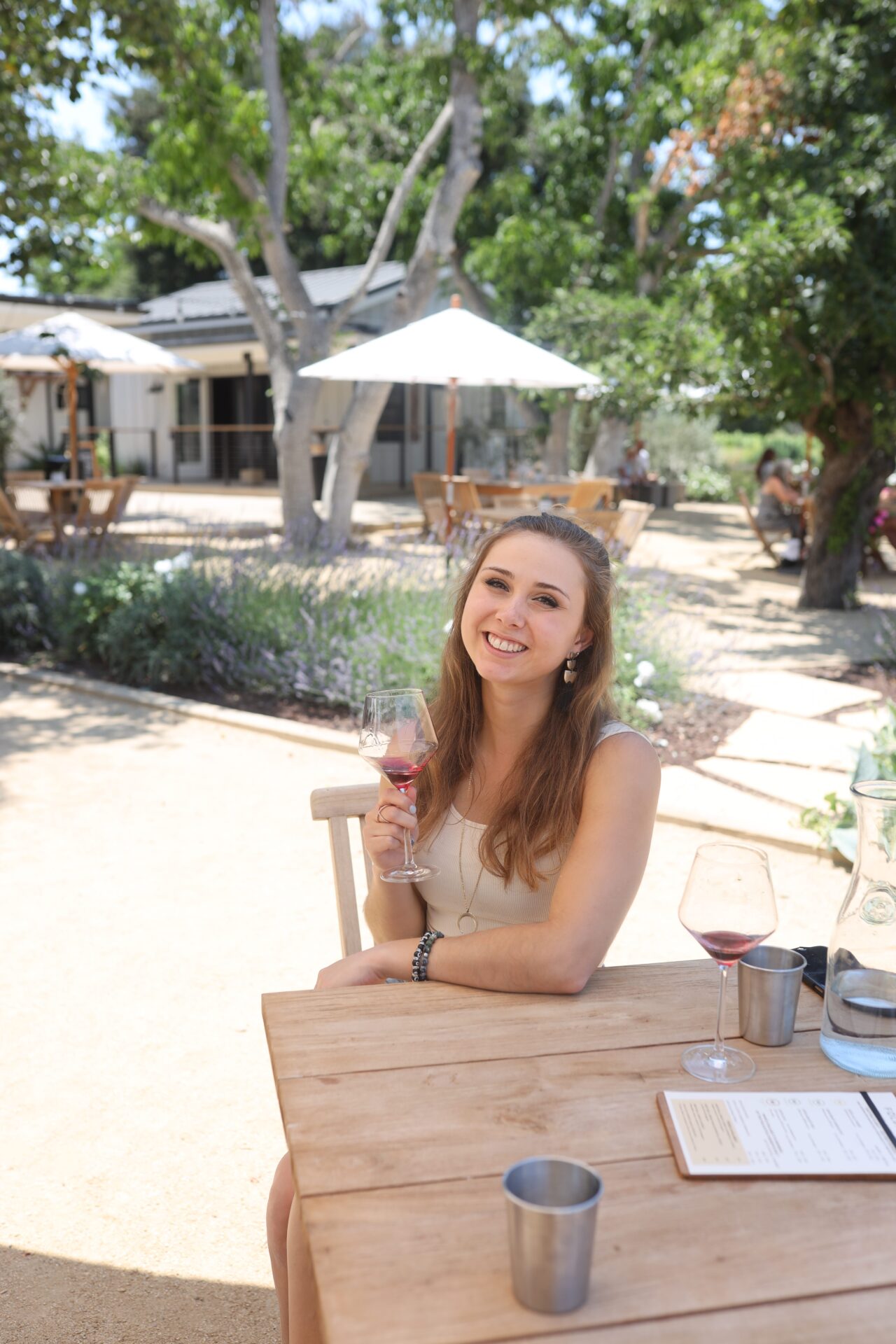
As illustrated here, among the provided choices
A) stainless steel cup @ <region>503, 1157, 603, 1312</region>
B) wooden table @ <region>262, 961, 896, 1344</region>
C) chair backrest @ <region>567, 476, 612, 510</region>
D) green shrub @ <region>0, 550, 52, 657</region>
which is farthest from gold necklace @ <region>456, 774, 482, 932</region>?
chair backrest @ <region>567, 476, 612, 510</region>

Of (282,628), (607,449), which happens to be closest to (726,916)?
(282,628)

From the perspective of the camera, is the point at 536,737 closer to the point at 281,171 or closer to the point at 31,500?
the point at 281,171

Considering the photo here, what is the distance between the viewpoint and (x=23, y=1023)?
3352mm

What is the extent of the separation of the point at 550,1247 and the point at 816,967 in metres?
0.94

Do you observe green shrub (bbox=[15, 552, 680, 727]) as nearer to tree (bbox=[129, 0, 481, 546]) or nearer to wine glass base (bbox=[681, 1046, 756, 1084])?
tree (bbox=[129, 0, 481, 546])

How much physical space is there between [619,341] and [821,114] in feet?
10.6

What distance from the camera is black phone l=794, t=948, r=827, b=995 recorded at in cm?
179

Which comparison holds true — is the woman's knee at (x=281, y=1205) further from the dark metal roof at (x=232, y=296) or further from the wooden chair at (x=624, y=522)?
the dark metal roof at (x=232, y=296)

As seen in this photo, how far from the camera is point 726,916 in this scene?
1.53 m

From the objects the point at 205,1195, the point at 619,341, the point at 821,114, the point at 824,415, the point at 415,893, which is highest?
the point at 821,114

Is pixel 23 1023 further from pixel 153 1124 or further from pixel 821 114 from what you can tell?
pixel 821 114

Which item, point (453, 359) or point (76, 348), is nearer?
point (453, 359)

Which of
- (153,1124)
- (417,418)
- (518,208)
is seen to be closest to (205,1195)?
(153,1124)

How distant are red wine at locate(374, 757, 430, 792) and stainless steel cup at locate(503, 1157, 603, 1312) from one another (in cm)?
90
